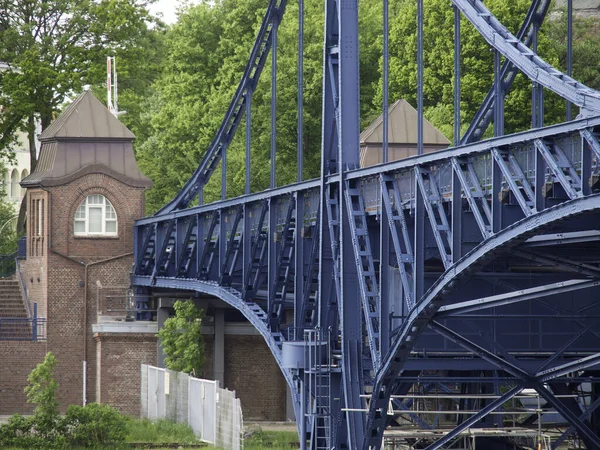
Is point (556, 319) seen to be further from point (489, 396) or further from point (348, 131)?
point (348, 131)

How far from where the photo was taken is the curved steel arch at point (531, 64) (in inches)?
823

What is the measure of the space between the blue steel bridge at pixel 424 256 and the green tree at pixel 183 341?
101 inches

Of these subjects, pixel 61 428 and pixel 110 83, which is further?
pixel 110 83

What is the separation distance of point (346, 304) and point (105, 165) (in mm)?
20857

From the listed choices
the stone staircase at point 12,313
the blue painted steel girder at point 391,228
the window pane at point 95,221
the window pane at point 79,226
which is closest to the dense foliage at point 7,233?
the stone staircase at point 12,313

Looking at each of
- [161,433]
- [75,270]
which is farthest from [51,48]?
[161,433]

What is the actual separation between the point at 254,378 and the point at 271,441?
7.23 meters

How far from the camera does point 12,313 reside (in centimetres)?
5000

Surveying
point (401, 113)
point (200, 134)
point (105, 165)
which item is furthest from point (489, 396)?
point (200, 134)

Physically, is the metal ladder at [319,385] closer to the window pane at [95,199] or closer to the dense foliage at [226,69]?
the window pane at [95,199]

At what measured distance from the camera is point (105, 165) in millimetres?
49344

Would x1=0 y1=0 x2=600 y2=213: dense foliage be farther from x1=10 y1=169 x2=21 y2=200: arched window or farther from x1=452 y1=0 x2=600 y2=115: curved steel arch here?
x1=10 y1=169 x2=21 y2=200: arched window

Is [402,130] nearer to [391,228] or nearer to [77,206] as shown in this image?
[77,206]

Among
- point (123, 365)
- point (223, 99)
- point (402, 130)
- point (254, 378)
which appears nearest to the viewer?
point (254, 378)
